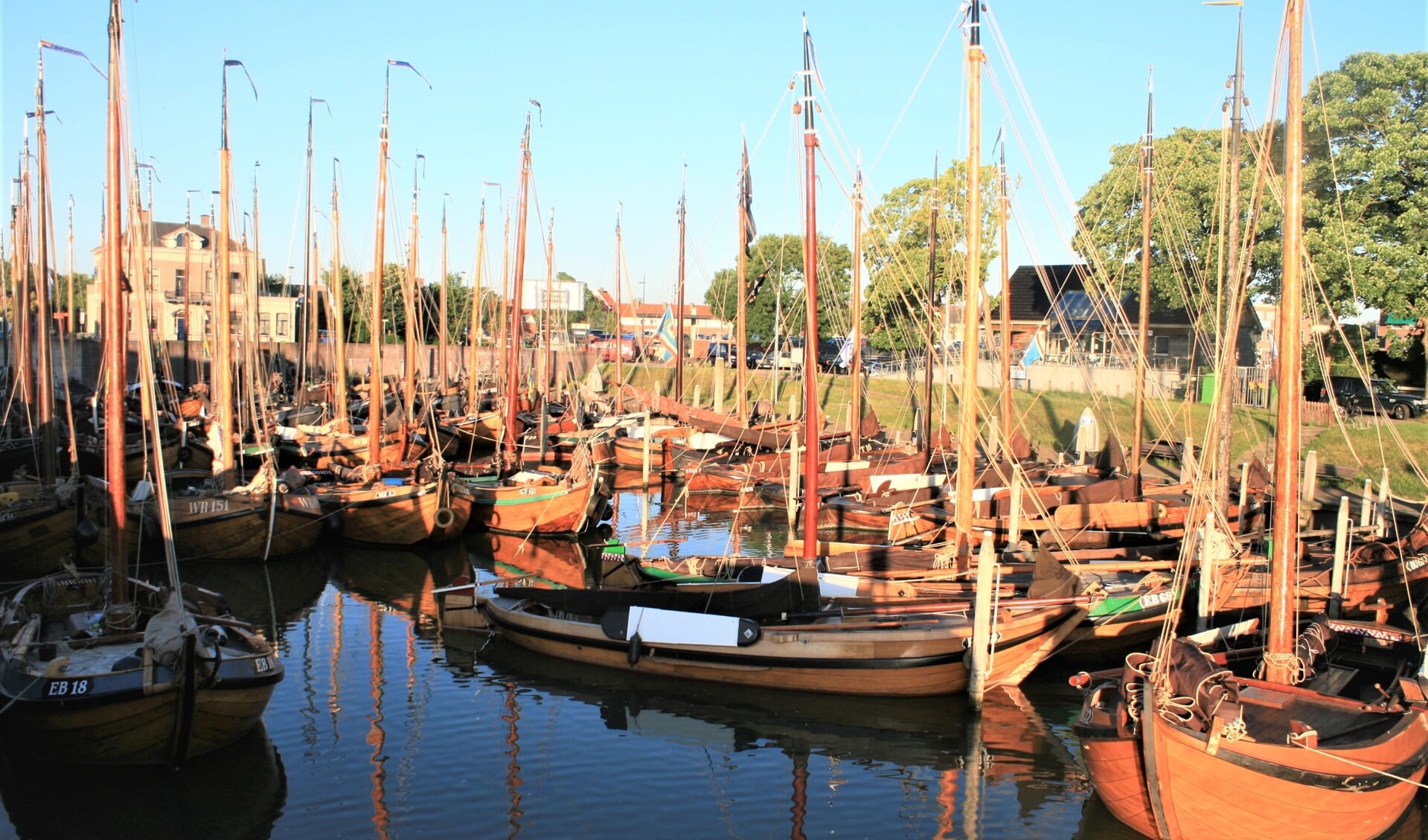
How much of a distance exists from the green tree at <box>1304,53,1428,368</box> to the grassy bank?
4.74 meters

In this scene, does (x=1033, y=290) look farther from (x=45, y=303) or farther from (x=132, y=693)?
(x=132, y=693)

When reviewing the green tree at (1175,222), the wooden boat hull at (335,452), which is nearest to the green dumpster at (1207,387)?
the green tree at (1175,222)

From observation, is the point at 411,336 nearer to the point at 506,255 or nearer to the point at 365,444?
the point at 365,444

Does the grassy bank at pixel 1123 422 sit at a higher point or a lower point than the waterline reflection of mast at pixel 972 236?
lower

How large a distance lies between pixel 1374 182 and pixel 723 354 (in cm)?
6498

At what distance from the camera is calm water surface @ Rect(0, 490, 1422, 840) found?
46.0 ft

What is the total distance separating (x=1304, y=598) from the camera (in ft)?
70.9

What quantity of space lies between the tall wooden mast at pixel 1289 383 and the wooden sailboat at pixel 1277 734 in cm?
2

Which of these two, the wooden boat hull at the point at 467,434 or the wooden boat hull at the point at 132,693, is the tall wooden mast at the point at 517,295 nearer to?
the wooden boat hull at the point at 467,434

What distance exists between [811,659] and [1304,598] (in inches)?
406

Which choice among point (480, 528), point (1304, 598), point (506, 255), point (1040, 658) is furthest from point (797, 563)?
point (506, 255)

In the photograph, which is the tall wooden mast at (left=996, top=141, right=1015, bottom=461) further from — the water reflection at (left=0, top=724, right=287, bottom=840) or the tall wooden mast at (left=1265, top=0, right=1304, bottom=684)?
the water reflection at (left=0, top=724, right=287, bottom=840)

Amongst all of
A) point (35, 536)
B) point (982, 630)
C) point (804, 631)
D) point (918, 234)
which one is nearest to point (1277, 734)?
point (982, 630)

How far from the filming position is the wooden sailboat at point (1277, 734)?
1207cm
